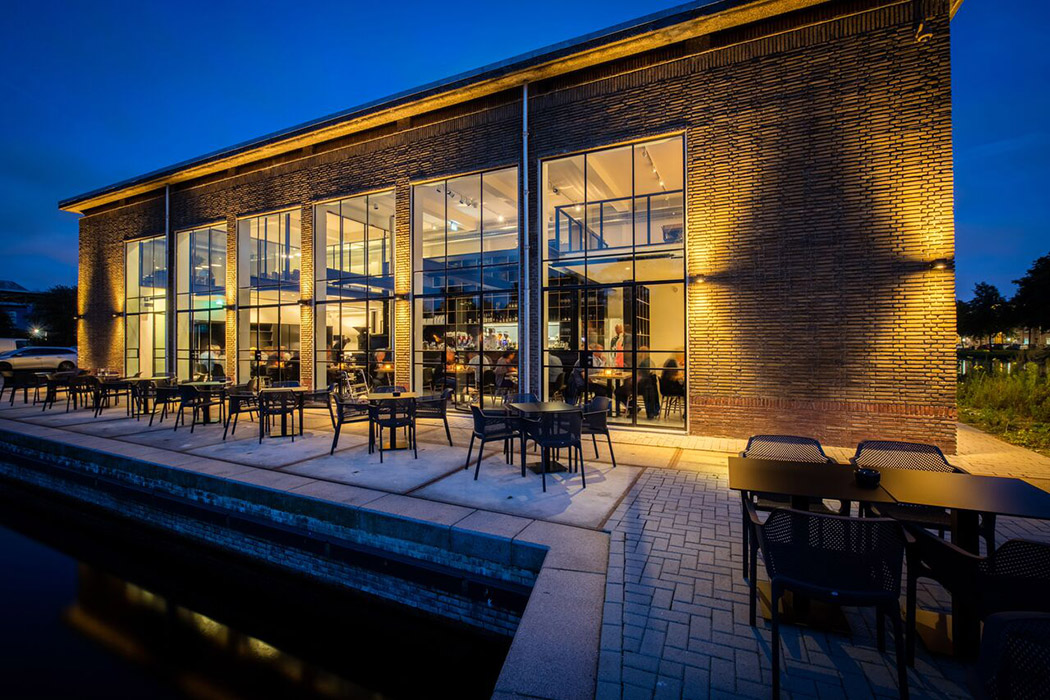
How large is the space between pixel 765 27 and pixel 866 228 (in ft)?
12.4

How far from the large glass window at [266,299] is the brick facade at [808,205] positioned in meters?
8.41

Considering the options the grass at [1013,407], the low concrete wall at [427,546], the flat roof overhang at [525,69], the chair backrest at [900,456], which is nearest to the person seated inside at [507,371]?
the flat roof overhang at [525,69]

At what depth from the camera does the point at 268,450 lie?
6.88 meters

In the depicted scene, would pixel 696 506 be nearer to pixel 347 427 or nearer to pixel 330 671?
pixel 330 671

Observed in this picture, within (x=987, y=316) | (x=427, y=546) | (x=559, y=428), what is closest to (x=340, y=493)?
(x=427, y=546)

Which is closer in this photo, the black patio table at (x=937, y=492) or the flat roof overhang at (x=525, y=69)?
the black patio table at (x=937, y=492)

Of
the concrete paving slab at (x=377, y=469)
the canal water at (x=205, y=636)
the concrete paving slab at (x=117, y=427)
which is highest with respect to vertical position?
the concrete paving slab at (x=117, y=427)

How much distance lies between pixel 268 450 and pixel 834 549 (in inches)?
286

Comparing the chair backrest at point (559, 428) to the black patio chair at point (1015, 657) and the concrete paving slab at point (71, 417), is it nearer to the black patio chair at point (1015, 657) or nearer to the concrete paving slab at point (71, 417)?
the black patio chair at point (1015, 657)

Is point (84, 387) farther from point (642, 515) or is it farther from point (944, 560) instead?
point (944, 560)

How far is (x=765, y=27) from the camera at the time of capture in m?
7.39

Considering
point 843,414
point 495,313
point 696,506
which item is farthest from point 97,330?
point 843,414

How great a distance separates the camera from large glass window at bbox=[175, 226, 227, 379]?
14.4 m

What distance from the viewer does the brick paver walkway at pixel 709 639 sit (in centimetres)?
213
